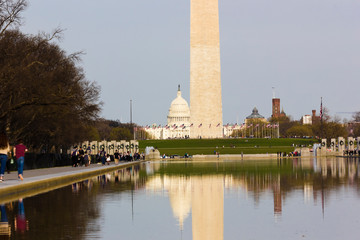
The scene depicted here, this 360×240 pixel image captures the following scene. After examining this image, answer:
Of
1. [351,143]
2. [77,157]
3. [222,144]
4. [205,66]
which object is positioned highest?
[205,66]

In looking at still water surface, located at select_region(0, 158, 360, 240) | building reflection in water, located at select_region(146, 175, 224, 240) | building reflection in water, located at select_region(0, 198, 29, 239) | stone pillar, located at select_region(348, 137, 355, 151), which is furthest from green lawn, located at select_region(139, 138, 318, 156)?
building reflection in water, located at select_region(0, 198, 29, 239)

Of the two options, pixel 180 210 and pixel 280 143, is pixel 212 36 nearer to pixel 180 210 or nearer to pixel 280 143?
pixel 280 143

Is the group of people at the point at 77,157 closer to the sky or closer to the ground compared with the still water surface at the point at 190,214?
closer to the sky

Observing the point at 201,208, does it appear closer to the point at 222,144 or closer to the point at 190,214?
the point at 190,214

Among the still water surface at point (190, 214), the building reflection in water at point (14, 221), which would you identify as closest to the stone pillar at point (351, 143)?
the still water surface at point (190, 214)

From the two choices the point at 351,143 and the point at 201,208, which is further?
the point at 351,143

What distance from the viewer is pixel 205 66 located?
101m

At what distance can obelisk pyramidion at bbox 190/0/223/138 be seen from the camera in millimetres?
98375

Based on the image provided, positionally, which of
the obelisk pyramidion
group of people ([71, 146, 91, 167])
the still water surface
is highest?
the obelisk pyramidion

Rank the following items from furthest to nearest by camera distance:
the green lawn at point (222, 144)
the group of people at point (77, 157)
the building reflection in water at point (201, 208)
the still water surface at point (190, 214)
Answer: the green lawn at point (222, 144) < the group of people at point (77, 157) < the building reflection in water at point (201, 208) < the still water surface at point (190, 214)

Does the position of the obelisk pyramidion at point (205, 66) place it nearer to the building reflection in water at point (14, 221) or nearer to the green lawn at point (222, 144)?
the green lawn at point (222, 144)

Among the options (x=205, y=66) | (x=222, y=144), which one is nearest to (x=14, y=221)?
(x=205, y=66)

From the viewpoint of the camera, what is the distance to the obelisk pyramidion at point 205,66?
9838 cm

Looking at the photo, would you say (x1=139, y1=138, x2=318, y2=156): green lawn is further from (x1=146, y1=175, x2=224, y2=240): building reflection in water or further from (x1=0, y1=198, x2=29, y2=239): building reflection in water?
(x1=0, y1=198, x2=29, y2=239): building reflection in water
